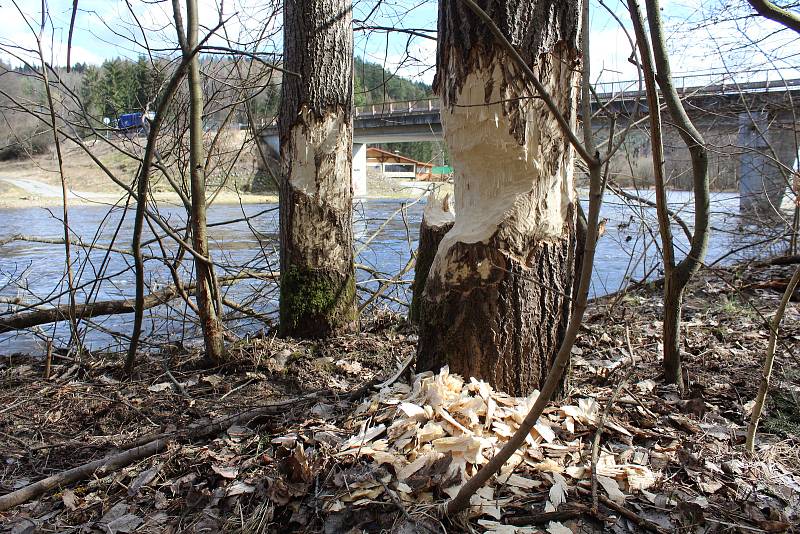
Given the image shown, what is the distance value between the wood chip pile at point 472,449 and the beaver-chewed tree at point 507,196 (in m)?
0.21

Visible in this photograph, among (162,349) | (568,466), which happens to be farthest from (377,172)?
(568,466)

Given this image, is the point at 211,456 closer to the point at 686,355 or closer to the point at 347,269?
the point at 347,269

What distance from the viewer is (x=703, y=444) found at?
7.37 feet

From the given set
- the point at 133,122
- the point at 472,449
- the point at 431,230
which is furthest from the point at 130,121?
the point at 472,449

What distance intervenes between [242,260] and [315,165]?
633 centimetres

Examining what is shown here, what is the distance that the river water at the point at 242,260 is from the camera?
507 cm

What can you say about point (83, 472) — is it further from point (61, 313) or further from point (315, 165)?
point (61, 313)

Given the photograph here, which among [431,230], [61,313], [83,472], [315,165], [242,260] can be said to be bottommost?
[242,260]

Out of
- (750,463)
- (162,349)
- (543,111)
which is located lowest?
(162,349)

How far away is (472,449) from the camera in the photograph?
80.4 inches

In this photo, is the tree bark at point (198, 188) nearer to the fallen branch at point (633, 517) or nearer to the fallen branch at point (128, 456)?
the fallen branch at point (128, 456)

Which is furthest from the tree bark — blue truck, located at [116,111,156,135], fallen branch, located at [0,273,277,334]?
blue truck, located at [116,111,156,135]

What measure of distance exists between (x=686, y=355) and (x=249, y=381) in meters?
2.74

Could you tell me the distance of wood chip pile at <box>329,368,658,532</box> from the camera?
1.92m
